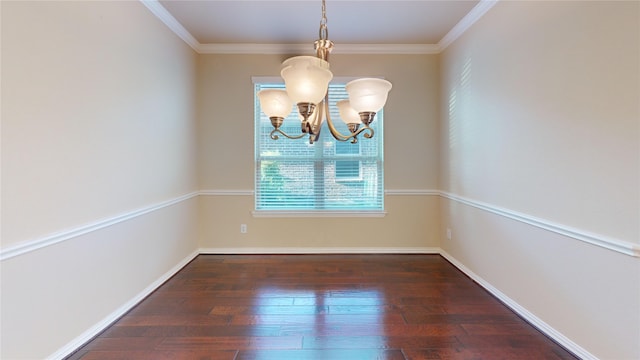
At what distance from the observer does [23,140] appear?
1433 millimetres

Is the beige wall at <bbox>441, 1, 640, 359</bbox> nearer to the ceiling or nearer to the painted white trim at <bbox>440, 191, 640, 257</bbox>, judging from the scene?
the painted white trim at <bbox>440, 191, 640, 257</bbox>

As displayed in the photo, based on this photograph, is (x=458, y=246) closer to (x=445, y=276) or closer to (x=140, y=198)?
(x=445, y=276)

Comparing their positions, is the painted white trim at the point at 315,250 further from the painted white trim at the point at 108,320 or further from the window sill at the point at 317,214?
the painted white trim at the point at 108,320

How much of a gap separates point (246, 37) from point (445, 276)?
335 cm

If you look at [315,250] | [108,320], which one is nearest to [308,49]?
[315,250]

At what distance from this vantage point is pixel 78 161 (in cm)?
176

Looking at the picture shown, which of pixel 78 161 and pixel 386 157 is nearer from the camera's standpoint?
pixel 78 161

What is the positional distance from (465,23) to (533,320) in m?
2.69

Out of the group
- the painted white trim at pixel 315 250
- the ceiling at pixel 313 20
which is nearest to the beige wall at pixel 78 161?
the ceiling at pixel 313 20

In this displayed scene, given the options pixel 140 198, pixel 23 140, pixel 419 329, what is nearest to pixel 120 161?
pixel 140 198

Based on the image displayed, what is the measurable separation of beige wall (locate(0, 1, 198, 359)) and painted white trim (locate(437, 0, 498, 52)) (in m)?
2.93

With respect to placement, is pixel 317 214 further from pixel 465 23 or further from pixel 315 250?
pixel 465 23

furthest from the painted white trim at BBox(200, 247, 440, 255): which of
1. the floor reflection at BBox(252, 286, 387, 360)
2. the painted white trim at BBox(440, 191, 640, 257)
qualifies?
the painted white trim at BBox(440, 191, 640, 257)

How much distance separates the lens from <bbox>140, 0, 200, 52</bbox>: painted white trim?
8.13 feet
